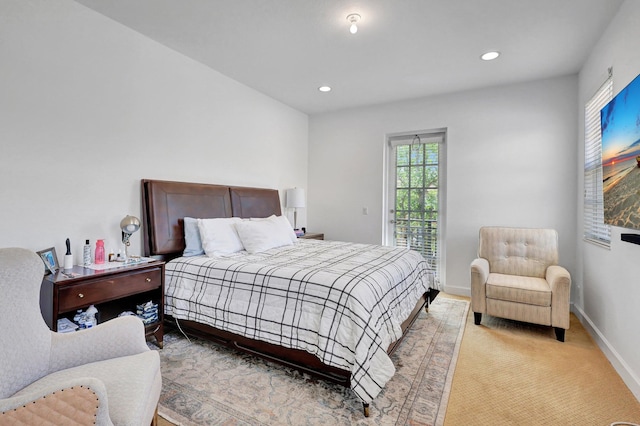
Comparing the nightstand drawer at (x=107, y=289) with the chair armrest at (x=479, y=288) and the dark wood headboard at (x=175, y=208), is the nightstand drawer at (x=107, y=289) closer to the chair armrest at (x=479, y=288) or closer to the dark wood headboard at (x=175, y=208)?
the dark wood headboard at (x=175, y=208)

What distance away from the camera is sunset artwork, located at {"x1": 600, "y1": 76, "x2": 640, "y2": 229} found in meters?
1.89

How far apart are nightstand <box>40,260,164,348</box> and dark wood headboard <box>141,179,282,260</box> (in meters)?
0.47

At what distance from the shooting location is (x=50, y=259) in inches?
83.6

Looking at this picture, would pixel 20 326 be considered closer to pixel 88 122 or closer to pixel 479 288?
pixel 88 122

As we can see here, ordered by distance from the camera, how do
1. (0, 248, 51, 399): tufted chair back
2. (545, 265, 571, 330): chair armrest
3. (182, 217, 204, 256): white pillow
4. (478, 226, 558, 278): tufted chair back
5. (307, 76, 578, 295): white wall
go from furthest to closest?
(307, 76, 578, 295): white wall < (478, 226, 558, 278): tufted chair back < (182, 217, 204, 256): white pillow < (545, 265, 571, 330): chair armrest < (0, 248, 51, 399): tufted chair back

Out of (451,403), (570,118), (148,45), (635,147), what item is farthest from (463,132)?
(148,45)

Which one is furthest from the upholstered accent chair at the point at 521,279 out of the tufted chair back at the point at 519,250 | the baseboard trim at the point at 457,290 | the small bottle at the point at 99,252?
the small bottle at the point at 99,252

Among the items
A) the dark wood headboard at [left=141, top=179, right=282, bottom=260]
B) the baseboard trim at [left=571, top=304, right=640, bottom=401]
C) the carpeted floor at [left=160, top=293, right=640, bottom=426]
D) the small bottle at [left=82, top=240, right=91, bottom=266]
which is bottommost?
the carpeted floor at [left=160, top=293, right=640, bottom=426]

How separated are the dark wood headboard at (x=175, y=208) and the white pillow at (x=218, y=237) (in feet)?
0.85

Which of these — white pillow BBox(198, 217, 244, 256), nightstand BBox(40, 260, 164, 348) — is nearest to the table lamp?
white pillow BBox(198, 217, 244, 256)

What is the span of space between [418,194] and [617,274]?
243cm

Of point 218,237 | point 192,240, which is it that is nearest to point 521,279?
point 218,237

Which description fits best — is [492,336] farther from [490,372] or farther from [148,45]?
[148,45]

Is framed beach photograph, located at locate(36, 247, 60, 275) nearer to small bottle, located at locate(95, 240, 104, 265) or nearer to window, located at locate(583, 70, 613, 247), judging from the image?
small bottle, located at locate(95, 240, 104, 265)
